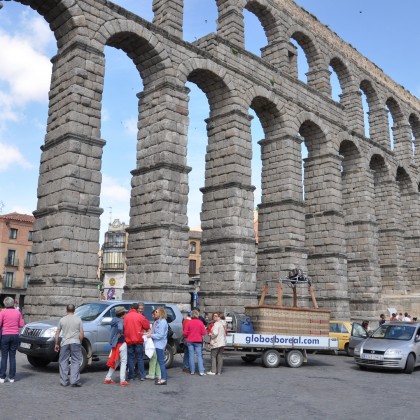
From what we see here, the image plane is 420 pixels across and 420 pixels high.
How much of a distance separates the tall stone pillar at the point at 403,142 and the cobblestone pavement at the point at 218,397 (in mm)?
26696

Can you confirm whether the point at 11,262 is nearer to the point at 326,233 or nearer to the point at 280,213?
the point at 280,213

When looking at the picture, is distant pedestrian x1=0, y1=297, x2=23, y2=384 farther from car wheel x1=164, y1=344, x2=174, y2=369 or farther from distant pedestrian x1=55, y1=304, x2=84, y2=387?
car wheel x1=164, y1=344, x2=174, y2=369

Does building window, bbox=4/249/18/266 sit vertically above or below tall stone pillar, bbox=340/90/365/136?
below

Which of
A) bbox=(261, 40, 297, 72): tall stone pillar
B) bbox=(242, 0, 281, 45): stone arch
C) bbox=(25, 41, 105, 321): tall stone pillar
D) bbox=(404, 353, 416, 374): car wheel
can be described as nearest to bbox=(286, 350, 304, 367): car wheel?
bbox=(404, 353, 416, 374): car wheel

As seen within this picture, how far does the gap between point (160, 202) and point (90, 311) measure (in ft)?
23.2

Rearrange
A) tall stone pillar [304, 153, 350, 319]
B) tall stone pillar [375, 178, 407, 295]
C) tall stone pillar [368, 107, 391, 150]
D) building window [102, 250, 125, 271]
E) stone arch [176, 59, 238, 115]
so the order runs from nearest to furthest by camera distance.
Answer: stone arch [176, 59, 238, 115] < tall stone pillar [304, 153, 350, 319] < tall stone pillar [375, 178, 407, 295] < tall stone pillar [368, 107, 391, 150] < building window [102, 250, 125, 271]

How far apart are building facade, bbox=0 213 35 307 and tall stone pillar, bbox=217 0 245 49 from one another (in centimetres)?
3190

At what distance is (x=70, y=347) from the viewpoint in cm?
925

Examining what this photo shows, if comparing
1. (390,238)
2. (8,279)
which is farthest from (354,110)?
(8,279)

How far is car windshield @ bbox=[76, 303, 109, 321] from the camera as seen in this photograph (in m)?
11.1

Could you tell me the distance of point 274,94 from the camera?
2411 centimetres

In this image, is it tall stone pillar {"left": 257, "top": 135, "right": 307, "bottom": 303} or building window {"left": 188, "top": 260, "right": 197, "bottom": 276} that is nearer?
tall stone pillar {"left": 257, "top": 135, "right": 307, "bottom": 303}

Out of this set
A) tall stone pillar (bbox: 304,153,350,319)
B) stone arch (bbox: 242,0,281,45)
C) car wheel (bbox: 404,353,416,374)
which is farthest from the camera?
stone arch (bbox: 242,0,281,45)

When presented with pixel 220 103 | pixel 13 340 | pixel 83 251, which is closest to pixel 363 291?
pixel 220 103
